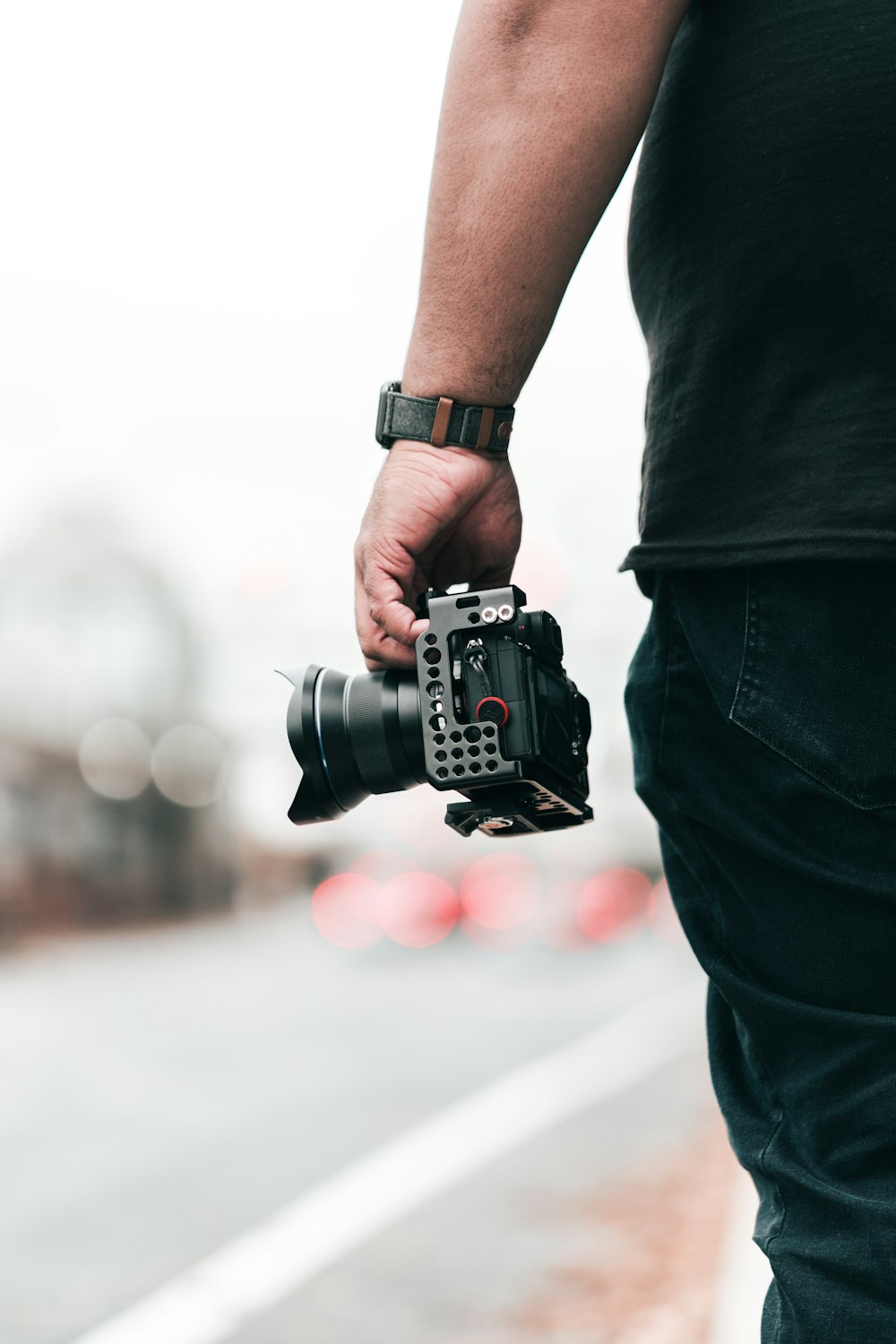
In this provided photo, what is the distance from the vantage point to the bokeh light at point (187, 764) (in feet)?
119

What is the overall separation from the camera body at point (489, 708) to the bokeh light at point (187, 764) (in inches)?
1381

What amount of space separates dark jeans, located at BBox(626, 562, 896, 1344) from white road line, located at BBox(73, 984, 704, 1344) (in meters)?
2.29

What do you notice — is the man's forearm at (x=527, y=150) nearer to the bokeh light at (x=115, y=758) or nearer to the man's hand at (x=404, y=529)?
the man's hand at (x=404, y=529)

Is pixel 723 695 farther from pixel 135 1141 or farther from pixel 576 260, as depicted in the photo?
pixel 135 1141

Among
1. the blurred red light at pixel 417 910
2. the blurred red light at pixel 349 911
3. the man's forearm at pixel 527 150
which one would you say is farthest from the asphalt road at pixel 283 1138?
the blurred red light at pixel 349 911

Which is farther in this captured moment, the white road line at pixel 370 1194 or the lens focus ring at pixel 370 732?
the white road line at pixel 370 1194

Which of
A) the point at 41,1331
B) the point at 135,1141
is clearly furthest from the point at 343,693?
the point at 135,1141

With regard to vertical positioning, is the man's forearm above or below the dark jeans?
above

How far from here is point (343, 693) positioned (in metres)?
1.61

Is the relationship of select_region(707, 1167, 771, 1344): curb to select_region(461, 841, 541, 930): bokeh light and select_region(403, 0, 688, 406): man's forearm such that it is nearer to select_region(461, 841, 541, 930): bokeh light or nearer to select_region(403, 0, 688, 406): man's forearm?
select_region(403, 0, 688, 406): man's forearm

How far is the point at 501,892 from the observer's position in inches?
923

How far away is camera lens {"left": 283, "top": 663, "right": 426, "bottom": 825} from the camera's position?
1562 mm

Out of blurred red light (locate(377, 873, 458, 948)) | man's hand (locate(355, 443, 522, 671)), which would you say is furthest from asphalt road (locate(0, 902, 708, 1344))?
blurred red light (locate(377, 873, 458, 948))

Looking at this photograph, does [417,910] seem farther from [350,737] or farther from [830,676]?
[830,676]
